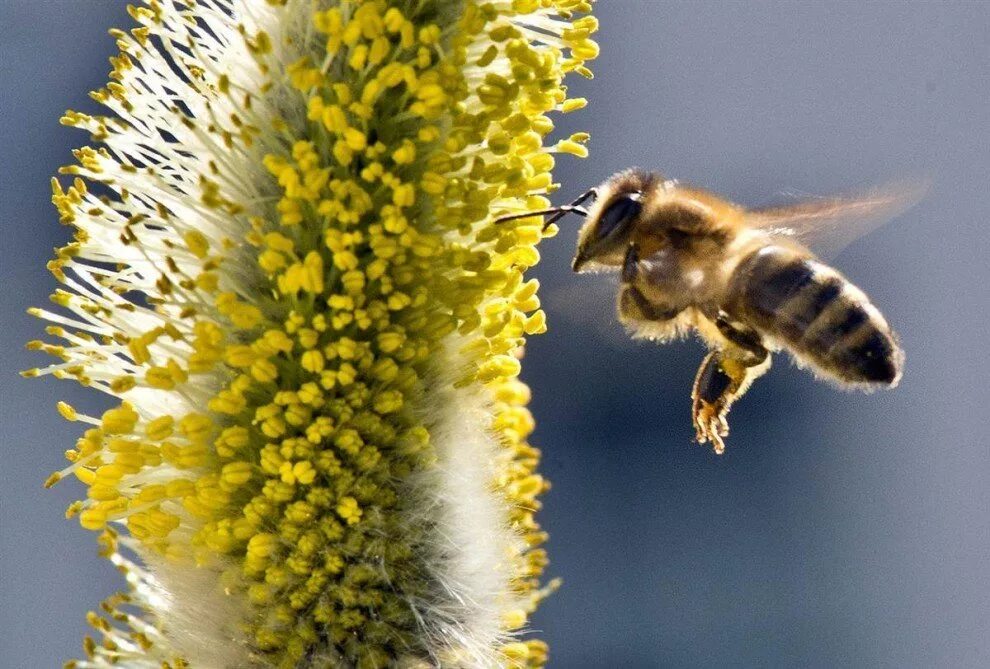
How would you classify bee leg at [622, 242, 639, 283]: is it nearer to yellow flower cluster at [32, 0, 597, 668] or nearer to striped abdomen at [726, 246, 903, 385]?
striped abdomen at [726, 246, 903, 385]

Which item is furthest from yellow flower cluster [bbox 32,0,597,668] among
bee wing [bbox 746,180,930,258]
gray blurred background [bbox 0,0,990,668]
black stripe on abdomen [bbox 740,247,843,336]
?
gray blurred background [bbox 0,0,990,668]

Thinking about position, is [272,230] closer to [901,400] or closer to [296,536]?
[296,536]

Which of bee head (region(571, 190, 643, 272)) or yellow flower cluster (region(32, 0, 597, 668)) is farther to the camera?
bee head (region(571, 190, 643, 272))

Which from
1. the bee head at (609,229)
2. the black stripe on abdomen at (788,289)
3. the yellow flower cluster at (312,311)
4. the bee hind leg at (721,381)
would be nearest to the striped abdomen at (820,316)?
the black stripe on abdomen at (788,289)

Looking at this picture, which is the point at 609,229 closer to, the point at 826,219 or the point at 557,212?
the point at 557,212

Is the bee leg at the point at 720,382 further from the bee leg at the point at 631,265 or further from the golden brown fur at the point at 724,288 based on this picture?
the bee leg at the point at 631,265

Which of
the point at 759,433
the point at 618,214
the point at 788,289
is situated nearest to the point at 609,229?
the point at 618,214
